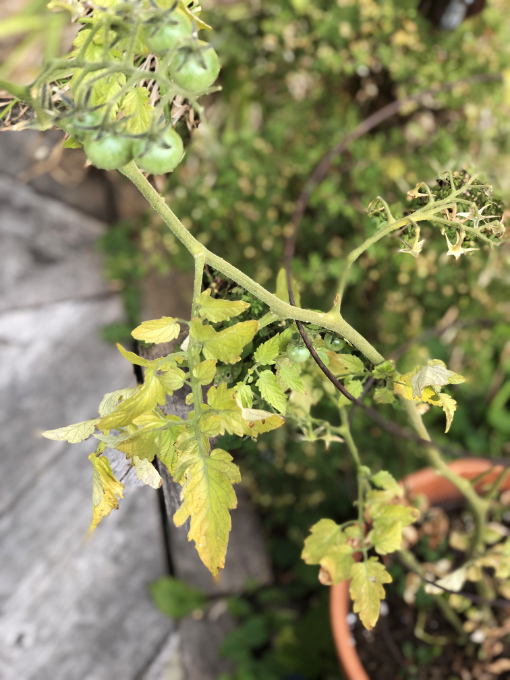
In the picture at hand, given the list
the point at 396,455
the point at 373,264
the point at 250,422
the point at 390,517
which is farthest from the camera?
the point at 396,455

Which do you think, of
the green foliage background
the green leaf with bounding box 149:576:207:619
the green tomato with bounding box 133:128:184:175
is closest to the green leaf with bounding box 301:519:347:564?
the green tomato with bounding box 133:128:184:175

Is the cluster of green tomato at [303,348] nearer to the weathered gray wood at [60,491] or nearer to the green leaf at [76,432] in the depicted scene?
the green leaf at [76,432]

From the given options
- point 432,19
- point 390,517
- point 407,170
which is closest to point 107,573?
point 390,517

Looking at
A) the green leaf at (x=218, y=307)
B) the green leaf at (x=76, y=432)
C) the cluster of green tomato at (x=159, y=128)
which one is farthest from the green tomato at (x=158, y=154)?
the green leaf at (x=76, y=432)

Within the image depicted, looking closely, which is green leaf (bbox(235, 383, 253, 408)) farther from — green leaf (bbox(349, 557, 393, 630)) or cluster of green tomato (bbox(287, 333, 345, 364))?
green leaf (bbox(349, 557, 393, 630))

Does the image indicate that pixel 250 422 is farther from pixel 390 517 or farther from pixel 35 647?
pixel 35 647
